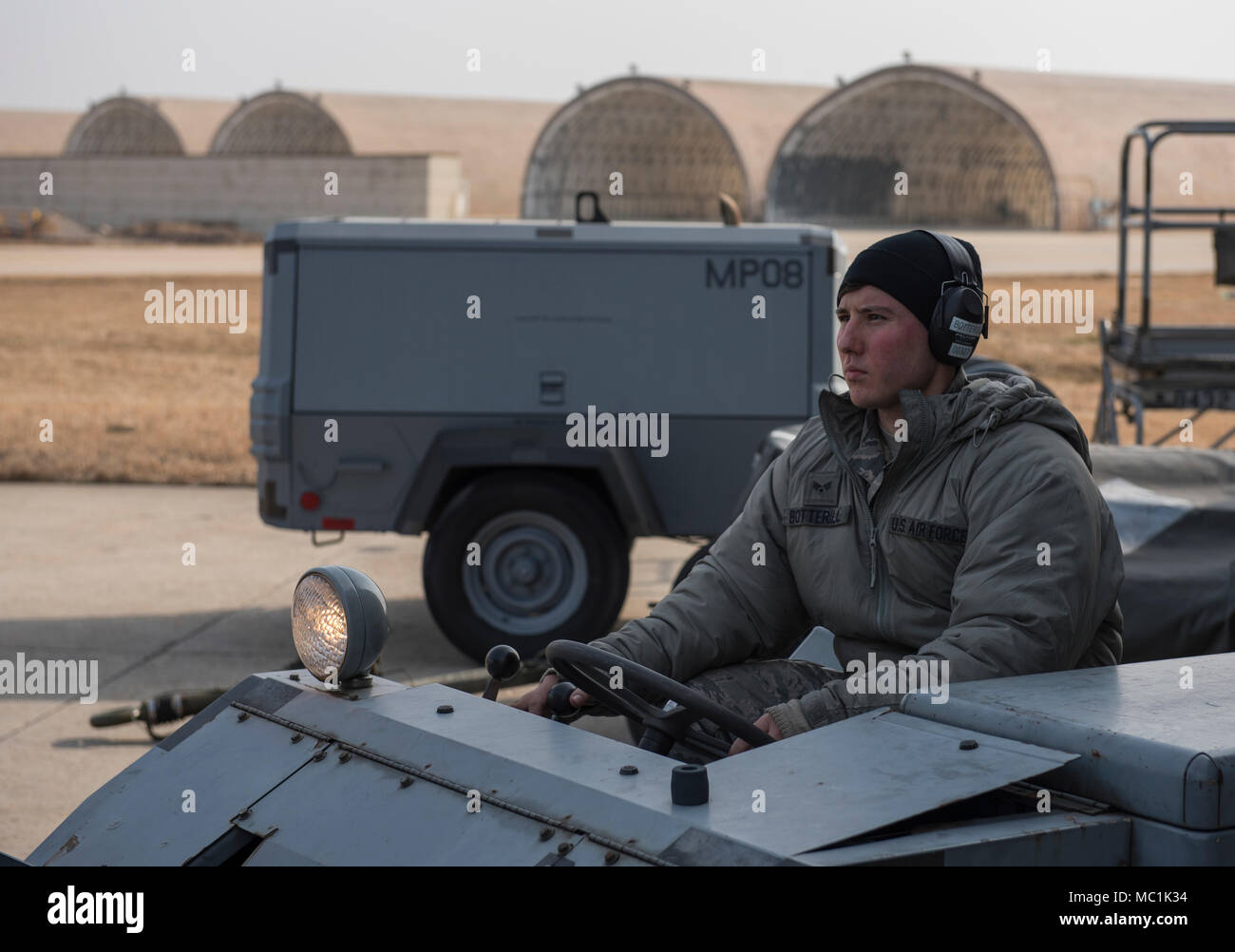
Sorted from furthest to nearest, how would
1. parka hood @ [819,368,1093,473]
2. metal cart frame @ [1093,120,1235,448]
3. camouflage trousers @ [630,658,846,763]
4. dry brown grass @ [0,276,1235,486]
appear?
dry brown grass @ [0,276,1235,486], metal cart frame @ [1093,120,1235,448], camouflage trousers @ [630,658,846,763], parka hood @ [819,368,1093,473]

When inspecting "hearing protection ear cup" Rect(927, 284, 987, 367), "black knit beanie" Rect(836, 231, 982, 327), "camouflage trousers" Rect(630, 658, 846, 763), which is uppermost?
"black knit beanie" Rect(836, 231, 982, 327)

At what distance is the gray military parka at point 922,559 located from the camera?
9.29 feet

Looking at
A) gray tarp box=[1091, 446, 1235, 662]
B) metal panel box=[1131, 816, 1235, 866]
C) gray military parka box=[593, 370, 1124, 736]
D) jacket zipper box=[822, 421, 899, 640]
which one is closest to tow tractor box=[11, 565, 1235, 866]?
metal panel box=[1131, 816, 1235, 866]

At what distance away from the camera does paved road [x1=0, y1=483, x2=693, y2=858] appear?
6695mm

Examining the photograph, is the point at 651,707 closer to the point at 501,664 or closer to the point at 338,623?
the point at 501,664

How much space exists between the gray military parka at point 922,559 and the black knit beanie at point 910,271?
0.19 meters

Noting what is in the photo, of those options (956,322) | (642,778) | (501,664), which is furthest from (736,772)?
(956,322)

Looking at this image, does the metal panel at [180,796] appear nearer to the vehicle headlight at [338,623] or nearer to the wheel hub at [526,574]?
the vehicle headlight at [338,623]

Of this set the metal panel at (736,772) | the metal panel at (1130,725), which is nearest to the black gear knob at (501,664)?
the metal panel at (736,772)

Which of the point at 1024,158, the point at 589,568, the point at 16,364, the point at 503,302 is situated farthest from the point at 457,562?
the point at 1024,158

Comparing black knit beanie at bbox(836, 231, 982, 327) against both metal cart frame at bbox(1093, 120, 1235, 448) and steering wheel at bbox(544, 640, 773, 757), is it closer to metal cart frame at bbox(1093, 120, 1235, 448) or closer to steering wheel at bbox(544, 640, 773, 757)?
steering wheel at bbox(544, 640, 773, 757)

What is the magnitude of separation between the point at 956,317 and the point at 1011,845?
123cm

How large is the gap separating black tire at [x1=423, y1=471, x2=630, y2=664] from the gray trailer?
0.6 inches
